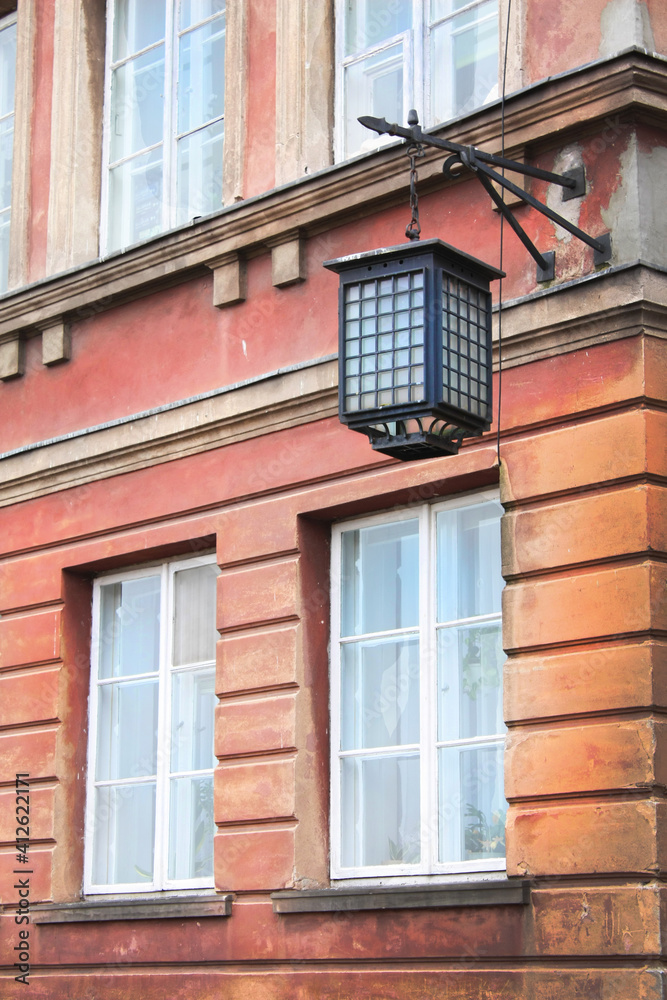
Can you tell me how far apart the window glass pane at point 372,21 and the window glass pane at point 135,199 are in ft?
5.34

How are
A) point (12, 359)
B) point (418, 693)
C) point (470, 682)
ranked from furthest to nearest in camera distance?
point (12, 359)
point (418, 693)
point (470, 682)

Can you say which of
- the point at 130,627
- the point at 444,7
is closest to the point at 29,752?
the point at 130,627

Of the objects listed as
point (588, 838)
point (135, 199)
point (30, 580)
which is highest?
point (135, 199)

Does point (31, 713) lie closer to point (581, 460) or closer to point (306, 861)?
point (306, 861)

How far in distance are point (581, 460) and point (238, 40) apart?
3.77 metres

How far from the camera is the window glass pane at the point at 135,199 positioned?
10.5 meters

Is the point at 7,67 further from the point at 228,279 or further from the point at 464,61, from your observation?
the point at 464,61

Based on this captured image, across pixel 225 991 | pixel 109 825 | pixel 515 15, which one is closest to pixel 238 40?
pixel 515 15

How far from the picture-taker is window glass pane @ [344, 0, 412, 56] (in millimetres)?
9258

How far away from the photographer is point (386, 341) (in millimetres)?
6918

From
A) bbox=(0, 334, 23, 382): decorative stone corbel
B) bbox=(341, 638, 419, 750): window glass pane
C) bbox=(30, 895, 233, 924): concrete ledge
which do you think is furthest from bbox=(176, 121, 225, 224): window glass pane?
bbox=(30, 895, 233, 924): concrete ledge

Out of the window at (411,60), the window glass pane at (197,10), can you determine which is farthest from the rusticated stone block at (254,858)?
the window glass pane at (197,10)

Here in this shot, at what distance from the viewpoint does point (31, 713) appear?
998 cm

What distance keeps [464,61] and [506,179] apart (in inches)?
64.4
